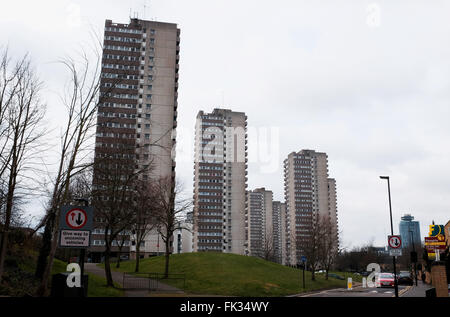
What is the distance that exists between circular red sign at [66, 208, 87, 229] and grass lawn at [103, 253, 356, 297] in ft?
69.7

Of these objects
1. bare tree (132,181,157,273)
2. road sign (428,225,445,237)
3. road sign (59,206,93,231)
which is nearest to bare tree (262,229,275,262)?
road sign (428,225,445,237)

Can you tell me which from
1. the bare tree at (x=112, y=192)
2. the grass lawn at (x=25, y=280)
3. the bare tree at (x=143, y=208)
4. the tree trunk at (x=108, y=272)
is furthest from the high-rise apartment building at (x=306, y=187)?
the grass lawn at (x=25, y=280)

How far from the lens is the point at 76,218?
38.2ft

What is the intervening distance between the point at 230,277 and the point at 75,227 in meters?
29.4

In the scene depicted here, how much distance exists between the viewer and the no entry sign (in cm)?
1142

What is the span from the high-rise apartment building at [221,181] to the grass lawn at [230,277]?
8694 centimetres

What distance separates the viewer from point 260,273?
43.6 meters

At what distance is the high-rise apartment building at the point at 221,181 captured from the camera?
143625 mm

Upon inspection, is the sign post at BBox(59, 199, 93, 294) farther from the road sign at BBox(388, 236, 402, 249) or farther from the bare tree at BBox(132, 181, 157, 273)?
the road sign at BBox(388, 236, 402, 249)

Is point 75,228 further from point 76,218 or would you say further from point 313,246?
point 313,246

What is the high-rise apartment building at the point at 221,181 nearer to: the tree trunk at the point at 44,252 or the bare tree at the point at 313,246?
the bare tree at the point at 313,246

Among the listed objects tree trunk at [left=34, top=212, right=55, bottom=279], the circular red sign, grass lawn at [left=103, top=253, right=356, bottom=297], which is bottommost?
grass lawn at [left=103, top=253, right=356, bottom=297]
